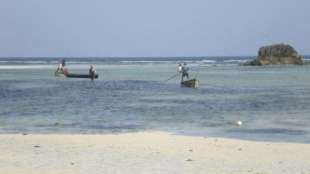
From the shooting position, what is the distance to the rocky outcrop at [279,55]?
4840 inches

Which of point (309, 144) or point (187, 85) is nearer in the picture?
point (309, 144)

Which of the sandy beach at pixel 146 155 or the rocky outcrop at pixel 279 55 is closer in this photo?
the sandy beach at pixel 146 155

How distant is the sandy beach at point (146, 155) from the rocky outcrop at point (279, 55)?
109137 millimetres

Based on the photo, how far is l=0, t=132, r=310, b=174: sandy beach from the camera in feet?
38.1

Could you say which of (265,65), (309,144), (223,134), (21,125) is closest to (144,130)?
(223,134)

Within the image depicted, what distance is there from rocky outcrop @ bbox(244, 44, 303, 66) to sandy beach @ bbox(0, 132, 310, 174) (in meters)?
109

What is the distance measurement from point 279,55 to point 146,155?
374 feet

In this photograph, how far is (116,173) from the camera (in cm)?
1114

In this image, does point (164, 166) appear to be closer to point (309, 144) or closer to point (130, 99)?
point (309, 144)

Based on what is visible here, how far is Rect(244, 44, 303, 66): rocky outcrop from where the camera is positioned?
403ft

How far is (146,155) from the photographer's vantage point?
1336 cm

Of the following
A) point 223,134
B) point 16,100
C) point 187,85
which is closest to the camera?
point 223,134

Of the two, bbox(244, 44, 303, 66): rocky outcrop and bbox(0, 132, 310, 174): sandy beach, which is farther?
bbox(244, 44, 303, 66): rocky outcrop

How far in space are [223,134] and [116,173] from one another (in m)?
7.20
